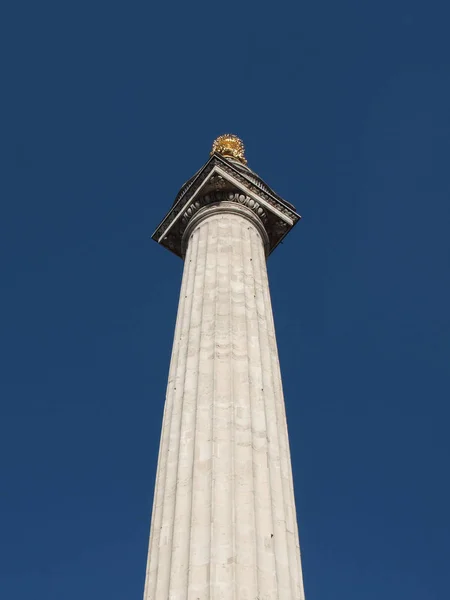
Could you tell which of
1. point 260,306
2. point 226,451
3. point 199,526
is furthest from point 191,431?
point 260,306

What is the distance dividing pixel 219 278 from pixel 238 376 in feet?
14.2

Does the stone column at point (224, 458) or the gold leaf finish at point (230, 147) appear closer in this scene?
the stone column at point (224, 458)

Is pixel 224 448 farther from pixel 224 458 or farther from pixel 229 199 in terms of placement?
pixel 229 199

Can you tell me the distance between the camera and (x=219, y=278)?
68.8 feet

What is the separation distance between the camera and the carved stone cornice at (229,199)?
84.0 ft

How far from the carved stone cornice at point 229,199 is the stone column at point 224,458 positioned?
435 centimetres

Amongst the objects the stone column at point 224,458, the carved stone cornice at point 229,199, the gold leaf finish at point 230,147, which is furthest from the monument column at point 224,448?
the gold leaf finish at point 230,147

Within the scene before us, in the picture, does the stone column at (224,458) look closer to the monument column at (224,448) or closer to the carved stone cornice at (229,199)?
the monument column at (224,448)

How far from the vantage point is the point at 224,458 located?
1511 cm

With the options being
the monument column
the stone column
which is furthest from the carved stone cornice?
the stone column

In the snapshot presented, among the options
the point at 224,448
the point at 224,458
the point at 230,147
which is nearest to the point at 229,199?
the point at 230,147

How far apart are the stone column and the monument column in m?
0.02

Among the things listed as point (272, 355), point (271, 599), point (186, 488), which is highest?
point (272, 355)

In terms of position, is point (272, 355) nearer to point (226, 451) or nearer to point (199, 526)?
point (226, 451)
